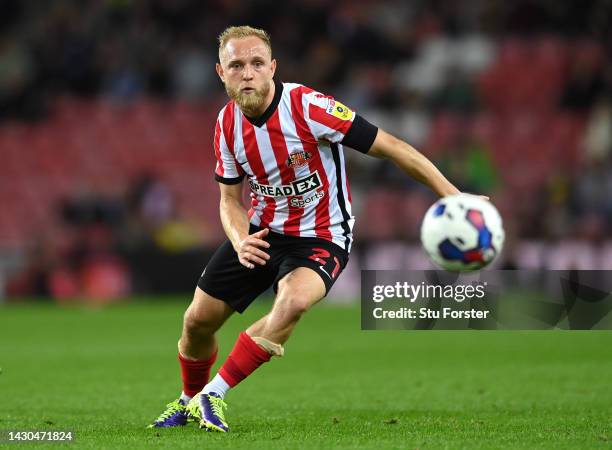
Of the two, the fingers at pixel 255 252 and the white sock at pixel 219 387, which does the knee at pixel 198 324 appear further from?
the fingers at pixel 255 252

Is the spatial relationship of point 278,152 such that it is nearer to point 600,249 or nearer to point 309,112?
point 309,112

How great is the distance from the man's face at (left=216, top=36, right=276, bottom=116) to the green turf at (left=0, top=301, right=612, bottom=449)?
1.83m

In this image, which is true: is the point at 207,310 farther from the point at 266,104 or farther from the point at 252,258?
the point at 266,104

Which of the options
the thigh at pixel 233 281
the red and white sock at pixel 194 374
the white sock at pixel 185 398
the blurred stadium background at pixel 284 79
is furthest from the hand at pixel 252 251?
the blurred stadium background at pixel 284 79

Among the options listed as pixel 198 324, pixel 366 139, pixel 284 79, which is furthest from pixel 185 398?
pixel 284 79

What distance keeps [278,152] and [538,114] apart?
14.8m

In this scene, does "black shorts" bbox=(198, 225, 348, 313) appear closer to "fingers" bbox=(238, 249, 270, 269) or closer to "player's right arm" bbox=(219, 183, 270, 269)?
"player's right arm" bbox=(219, 183, 270, 269)

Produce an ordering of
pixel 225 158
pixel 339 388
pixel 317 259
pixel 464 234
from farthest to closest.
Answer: pixel 339 388 → pixel 225 158 → pixel 317 259 → pixel 464 234

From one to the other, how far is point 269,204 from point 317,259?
0.48m

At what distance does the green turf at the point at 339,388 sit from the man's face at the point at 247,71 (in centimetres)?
183

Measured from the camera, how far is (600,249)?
16906 mm

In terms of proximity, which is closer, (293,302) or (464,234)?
(464,234)

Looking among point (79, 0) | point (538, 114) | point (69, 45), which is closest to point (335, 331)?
point (538, 114)

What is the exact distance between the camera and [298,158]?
6.31 m
